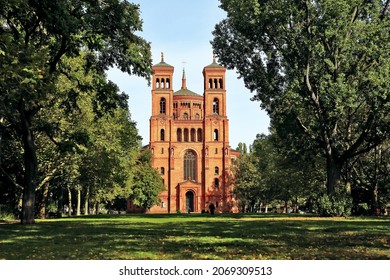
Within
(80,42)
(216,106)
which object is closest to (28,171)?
(80,42)

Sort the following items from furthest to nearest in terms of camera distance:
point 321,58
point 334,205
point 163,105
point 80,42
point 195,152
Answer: point 163,105 < point 195,152 < point 334,205 < point 321,58 < point 80,42

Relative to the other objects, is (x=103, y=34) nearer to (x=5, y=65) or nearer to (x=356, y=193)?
(x=5, y=65)

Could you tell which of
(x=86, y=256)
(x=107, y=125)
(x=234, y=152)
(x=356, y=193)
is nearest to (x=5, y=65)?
(x=86, y=256)

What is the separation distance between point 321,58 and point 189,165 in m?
60.7

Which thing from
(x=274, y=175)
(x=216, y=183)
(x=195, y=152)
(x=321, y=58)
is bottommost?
(x=274, y=175)

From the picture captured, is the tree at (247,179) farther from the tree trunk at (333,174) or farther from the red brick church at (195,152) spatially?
the tree trunk at (333,174)

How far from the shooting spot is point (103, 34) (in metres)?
21.0

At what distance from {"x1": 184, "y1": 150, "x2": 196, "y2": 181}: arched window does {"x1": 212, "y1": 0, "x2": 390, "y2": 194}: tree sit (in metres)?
57.3

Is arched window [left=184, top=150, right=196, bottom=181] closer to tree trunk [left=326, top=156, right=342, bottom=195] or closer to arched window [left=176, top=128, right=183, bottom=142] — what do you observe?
arched window [left=176, top=128, right=183, bottom=142]

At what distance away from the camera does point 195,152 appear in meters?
85.5

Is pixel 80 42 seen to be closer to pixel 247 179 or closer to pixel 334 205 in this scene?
pixel 334 205

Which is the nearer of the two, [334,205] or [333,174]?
[334,205]

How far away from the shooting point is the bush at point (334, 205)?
88.8 ft
